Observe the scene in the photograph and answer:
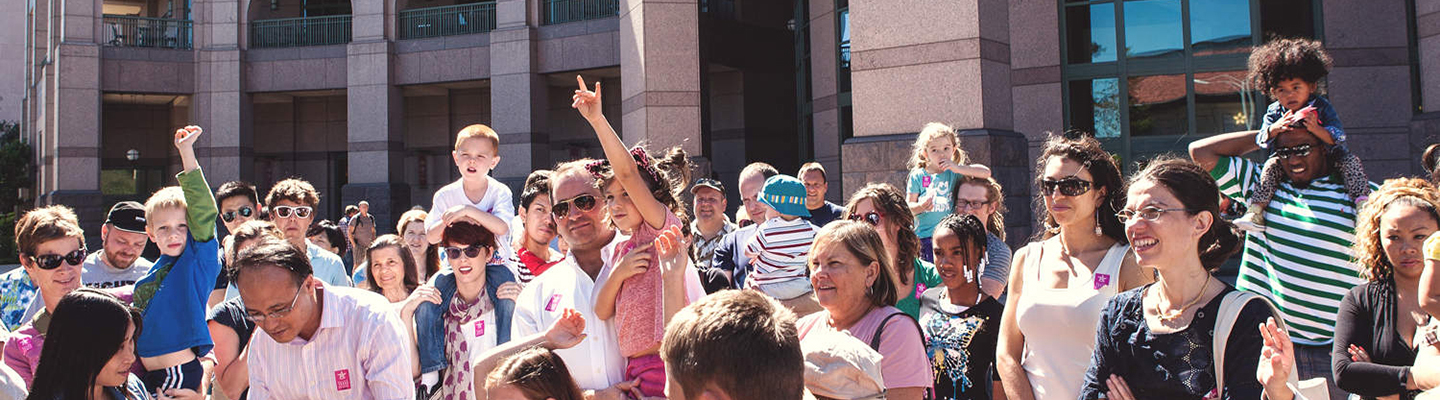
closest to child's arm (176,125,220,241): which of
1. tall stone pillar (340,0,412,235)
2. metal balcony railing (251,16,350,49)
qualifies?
tall stone pillar (340,0,412,235)

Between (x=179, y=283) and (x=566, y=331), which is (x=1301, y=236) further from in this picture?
(x=179, y=283)

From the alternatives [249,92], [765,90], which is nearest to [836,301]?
[765,90]

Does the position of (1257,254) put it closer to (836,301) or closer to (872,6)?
(836,301)

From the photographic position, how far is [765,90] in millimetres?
23000

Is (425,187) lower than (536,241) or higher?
higher

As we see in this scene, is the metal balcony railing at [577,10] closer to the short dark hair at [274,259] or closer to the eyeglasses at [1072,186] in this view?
the short dark hair at [274,259]

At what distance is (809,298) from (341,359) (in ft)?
9.46

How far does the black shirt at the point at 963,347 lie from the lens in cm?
433

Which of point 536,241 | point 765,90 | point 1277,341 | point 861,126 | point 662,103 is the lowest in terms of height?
point 1277,341

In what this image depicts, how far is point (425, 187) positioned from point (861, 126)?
67.8 ft

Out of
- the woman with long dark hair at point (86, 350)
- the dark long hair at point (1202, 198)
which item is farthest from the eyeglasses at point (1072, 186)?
the woman with long dark hair at point (86, 350)

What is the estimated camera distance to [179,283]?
520cm

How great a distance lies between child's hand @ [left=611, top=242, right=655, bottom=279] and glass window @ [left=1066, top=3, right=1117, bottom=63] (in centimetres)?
1132

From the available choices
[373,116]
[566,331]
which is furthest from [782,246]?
[373,116]
